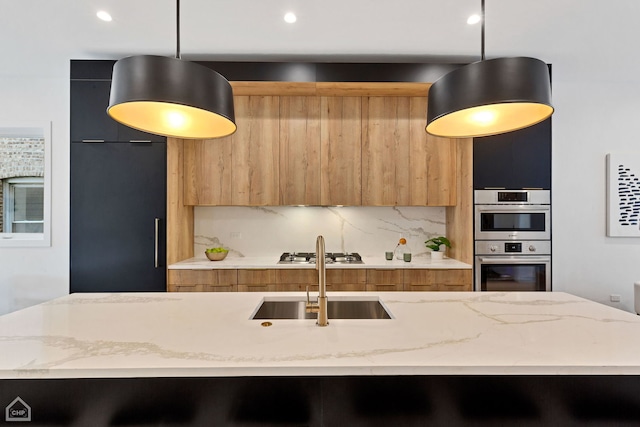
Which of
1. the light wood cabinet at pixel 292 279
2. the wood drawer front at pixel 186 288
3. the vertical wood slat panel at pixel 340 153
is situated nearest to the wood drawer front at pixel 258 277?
the light wood cabinet at pixel 292 279

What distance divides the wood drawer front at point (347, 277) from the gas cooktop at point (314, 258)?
0.41 feet

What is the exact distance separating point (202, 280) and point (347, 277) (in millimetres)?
1265

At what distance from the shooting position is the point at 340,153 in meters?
3.19

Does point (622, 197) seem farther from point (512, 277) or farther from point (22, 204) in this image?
point (22, 204)

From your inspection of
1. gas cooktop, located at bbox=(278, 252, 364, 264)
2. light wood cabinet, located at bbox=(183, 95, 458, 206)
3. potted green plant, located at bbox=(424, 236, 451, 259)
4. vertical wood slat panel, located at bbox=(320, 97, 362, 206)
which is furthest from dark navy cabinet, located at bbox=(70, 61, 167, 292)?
potted green plant, located at bbox=(424, 236, 451, 259)

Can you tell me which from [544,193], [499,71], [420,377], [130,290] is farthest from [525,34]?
[130,290]

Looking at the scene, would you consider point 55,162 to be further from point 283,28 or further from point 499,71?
point 499,71

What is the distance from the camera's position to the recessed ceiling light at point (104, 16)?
233cm

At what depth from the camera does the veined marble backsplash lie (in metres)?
3.56

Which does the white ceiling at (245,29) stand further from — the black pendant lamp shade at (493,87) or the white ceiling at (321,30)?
the black pendant lamp shade at (493,87)

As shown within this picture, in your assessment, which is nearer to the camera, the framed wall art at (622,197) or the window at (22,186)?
the framed wall art at (622,197)

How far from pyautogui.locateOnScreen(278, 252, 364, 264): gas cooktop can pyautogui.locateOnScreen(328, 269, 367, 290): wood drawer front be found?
0.12 m

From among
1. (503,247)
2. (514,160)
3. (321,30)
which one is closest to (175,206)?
(321,30)

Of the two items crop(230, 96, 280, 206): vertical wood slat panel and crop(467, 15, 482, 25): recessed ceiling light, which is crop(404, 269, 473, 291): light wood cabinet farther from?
crop(467, 15, 482, 25): recessed ceiling light
